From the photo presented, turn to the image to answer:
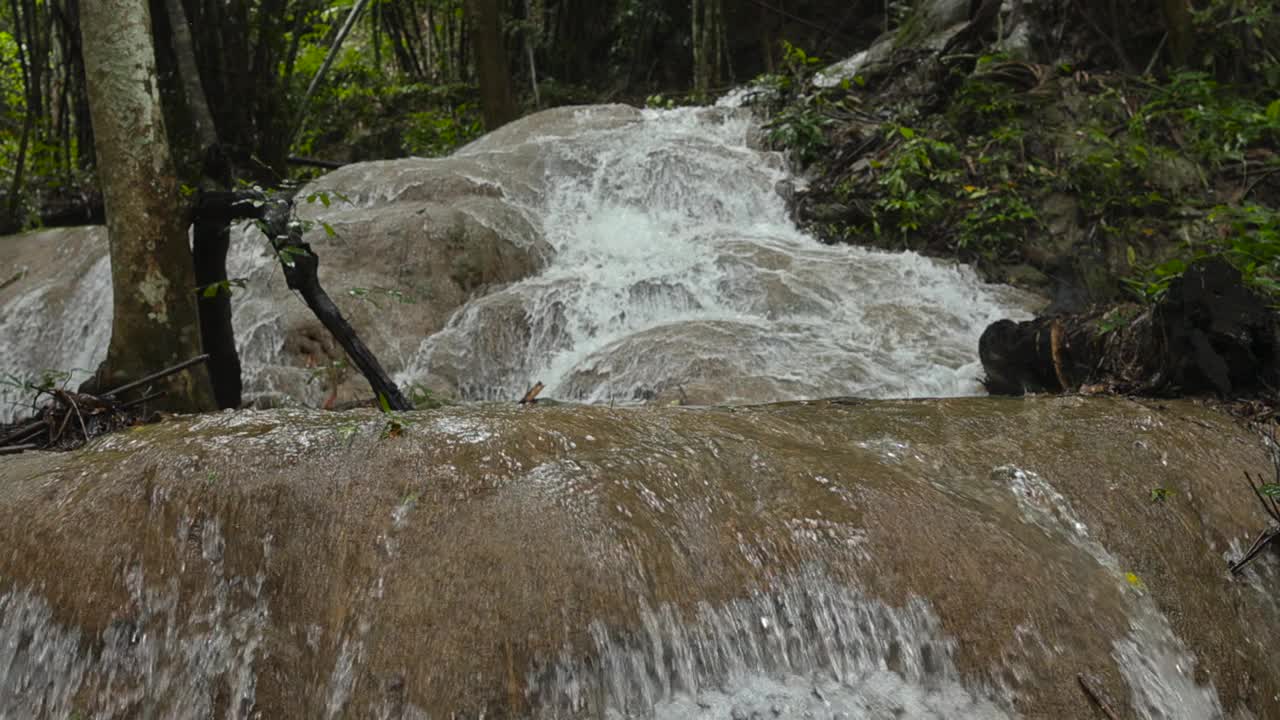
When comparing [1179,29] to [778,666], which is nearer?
[778,666]

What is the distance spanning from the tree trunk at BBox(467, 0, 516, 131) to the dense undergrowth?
4027mm

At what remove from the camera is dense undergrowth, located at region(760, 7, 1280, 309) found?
6188 millimetres

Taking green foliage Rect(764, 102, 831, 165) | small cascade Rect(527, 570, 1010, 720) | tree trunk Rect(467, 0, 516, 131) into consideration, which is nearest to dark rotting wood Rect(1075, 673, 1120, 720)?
small cascade Rect(527, 570, 1010, 720)

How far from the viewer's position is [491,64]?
10.7 meters

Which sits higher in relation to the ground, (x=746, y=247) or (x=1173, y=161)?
(x=1173, y=161)

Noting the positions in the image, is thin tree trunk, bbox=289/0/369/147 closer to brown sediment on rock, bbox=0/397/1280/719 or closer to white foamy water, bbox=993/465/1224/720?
brown sediment on rock, bbox=0/397/1280/719

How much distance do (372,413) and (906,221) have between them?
5326 mm

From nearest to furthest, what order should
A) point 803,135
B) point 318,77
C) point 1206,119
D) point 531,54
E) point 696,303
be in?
point 696,303
point 1206,119
point 803,135
point 318,77
point 531,54

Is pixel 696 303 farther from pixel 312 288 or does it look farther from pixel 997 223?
pixel 312 288

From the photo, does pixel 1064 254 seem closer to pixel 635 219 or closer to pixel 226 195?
pixel 635 219

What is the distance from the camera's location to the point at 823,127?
329 inches

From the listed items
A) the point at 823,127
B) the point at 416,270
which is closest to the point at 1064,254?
the point at 823,127

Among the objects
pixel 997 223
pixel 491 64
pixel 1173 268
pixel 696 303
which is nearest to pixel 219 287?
pixel 696 303

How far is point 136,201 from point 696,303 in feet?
11.4
